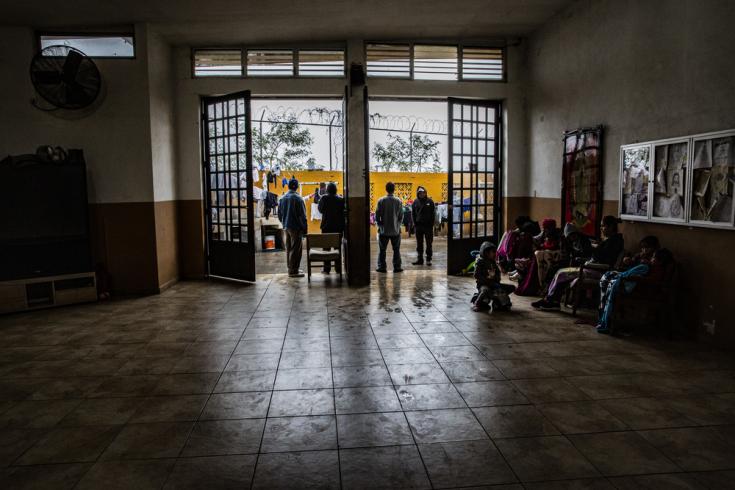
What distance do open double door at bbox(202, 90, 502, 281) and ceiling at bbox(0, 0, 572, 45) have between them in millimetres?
1062

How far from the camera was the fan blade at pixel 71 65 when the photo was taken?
6763mm

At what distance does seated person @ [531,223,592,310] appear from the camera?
5.86 metres

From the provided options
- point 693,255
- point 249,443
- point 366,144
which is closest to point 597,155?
point 693,255

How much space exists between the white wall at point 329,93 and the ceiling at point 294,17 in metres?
0.60

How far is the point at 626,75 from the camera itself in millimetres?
5773

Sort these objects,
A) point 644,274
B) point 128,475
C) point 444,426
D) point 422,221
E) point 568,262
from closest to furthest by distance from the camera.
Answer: point 128,475 < point 444,426 < point 644,274 < point 568,262 < point 422,221

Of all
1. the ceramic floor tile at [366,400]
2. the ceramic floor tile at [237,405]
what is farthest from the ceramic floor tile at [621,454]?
the ceramic floor tile at [237,405]

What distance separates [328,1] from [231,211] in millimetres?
3578

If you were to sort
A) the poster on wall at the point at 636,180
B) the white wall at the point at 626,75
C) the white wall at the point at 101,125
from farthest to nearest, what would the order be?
1. the white wall at the point at 101,125
2. the poster on wall at the point at 636,180
3. the white wall at the point at 626,75

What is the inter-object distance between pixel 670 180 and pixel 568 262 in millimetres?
1574

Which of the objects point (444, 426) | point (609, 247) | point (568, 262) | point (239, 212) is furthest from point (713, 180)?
point (239, 212)

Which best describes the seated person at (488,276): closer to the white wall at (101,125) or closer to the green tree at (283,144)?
the white wall at (101,125)

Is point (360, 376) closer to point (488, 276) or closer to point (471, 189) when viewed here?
point (488, 276)

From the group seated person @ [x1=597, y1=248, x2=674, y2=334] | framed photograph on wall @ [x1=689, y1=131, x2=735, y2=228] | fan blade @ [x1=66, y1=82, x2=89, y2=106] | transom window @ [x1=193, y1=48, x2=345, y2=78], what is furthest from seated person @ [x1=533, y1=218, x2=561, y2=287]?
fan blade @ [x1=66, y1=82, x2=89, y2=106]
